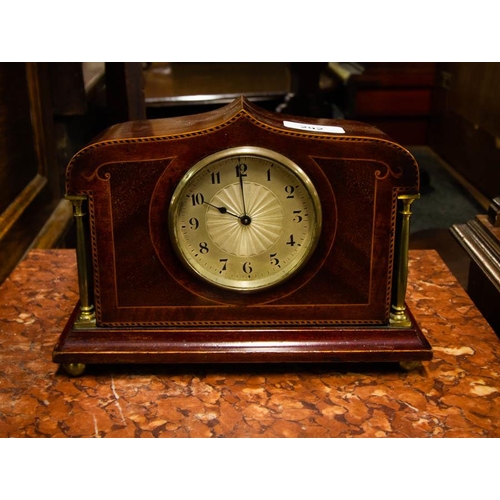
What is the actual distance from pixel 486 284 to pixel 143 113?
3.86ft

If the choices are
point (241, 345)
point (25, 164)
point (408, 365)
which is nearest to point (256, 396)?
point (241, 345)

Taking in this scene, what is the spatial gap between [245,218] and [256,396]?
0.29 m

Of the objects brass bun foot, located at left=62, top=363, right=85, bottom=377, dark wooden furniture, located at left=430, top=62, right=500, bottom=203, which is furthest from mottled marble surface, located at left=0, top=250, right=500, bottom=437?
dark wooden furniture, located at left=430, top=62, right=500, bottom=203

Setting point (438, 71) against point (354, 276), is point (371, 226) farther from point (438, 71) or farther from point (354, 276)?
point (438, 71)

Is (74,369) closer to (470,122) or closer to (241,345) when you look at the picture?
(241,345)

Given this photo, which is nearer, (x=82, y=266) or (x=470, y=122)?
(x=82, y=266)

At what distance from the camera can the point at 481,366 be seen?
4.09ft

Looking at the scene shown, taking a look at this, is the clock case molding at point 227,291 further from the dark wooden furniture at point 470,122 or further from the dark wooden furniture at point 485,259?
the dark wooden furniture at point 470,122

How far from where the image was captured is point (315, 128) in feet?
3.81

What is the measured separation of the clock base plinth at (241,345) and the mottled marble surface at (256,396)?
0.04m

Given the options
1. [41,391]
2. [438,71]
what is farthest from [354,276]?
[438,71]

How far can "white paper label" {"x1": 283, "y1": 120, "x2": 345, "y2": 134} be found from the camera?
115cm

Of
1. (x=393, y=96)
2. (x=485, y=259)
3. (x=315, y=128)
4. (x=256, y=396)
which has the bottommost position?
(x=256, y=396)

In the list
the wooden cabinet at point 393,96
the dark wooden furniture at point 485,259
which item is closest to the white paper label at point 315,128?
the dark wooden furniture at point 485,259
